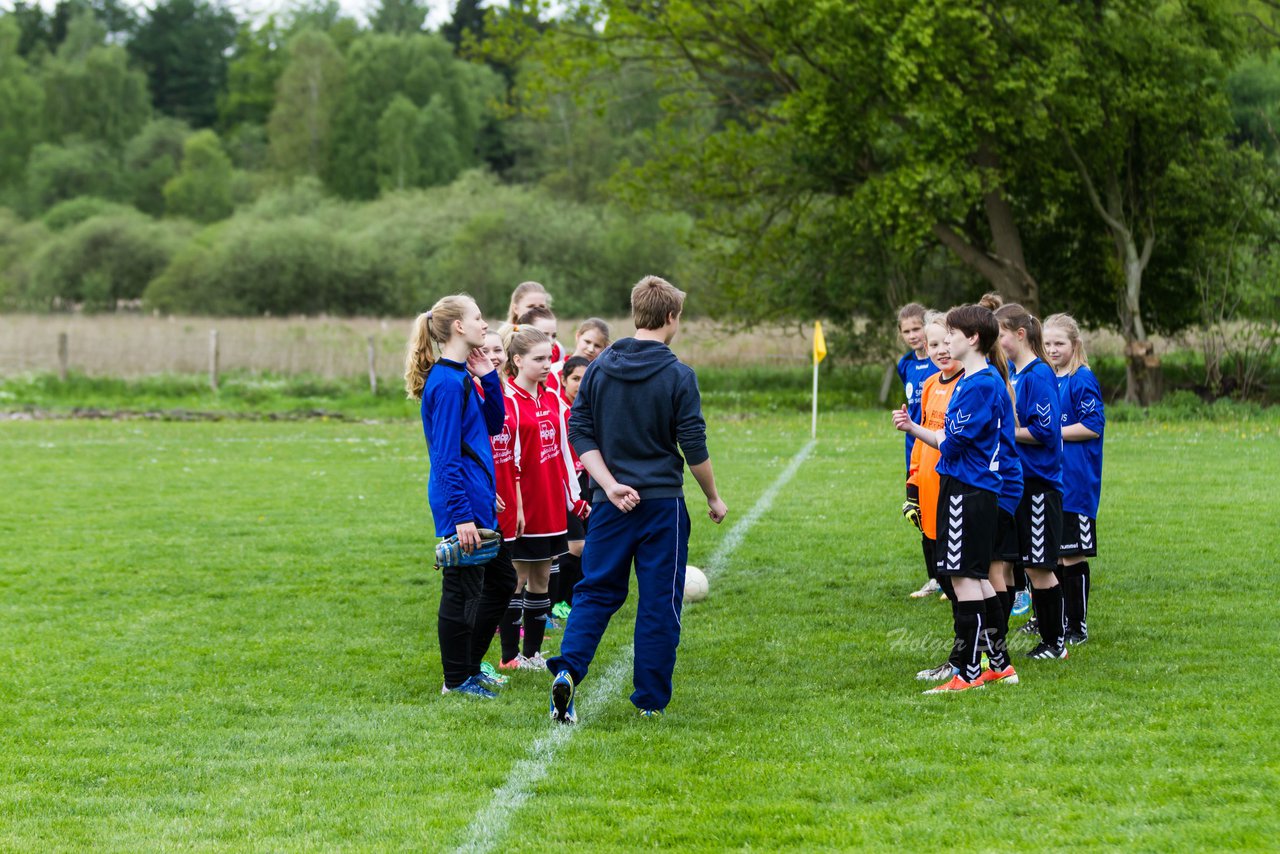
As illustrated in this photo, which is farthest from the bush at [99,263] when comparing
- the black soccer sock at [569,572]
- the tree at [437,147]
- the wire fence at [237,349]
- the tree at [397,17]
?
the black soccer sock at [569,572]

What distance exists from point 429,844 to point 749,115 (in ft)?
82.3

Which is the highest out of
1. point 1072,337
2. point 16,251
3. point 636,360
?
point 16,251

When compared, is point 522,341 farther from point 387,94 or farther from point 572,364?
point 387,94

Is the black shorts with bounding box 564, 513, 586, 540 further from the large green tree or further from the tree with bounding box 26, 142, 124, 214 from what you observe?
the tree with bounding box 26, 142, 124, 214

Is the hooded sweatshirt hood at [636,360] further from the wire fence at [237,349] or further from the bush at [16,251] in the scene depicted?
the bush at [16,251]

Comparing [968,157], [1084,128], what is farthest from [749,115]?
[1084,128]

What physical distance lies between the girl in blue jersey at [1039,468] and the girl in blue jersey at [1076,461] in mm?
339

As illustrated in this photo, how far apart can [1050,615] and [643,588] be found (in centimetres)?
226

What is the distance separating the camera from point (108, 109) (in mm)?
86438

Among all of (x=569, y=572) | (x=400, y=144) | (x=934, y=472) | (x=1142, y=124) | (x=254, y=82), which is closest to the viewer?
(x=934, y=472)

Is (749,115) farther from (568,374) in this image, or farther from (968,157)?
(568,374)

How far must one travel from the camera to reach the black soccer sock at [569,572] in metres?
7.89

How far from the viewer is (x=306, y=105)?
82.8 m

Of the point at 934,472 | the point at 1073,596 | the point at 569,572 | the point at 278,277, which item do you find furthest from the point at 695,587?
the point at 278,277
